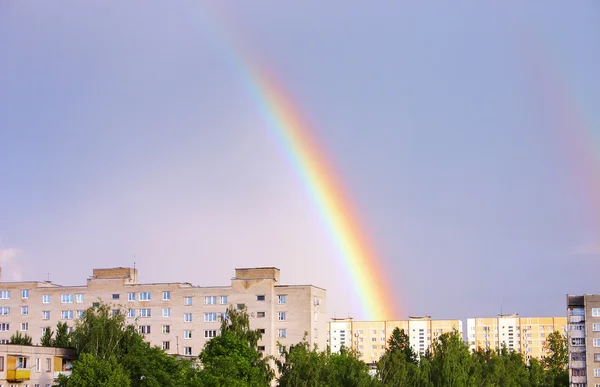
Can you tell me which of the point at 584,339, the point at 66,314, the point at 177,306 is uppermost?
the point at 177,306

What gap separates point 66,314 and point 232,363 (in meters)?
54.2

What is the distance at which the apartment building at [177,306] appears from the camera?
105562 mm

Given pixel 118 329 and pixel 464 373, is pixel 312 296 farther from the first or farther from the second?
pixel 118 329

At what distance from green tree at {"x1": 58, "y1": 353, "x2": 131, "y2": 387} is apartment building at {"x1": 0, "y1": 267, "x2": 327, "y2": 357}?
142 feet

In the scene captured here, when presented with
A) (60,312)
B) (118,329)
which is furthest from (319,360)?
(60,312)

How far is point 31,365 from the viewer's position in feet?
225

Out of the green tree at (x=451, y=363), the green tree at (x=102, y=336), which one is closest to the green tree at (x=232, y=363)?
the green tree at (x=102, y=336)

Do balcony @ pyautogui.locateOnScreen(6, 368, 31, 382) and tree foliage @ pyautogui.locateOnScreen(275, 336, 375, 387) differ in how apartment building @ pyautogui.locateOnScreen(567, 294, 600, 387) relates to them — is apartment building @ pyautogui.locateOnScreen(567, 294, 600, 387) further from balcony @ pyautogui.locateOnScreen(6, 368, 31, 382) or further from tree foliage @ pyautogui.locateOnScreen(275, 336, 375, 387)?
balcony @ pyautogui.locateOnScreen(6, 368, 31, 382)

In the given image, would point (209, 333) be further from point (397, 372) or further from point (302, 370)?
point (302, 370)

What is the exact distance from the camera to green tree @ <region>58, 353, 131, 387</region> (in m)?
59.4

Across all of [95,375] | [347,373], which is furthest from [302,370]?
[95,375]

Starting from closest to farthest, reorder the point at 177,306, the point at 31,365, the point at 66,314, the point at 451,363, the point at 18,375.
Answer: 1. the point at 18,375
2. the point at 31,365
3. the point at 451,363
4. the point at 177,306
5. the point at 66,314

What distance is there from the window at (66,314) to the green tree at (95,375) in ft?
168

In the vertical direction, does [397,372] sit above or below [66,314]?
below
